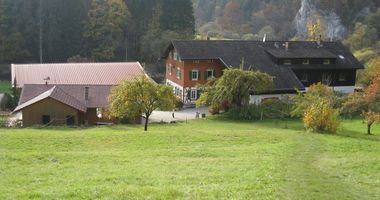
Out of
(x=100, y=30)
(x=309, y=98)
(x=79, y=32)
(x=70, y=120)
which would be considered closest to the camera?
(x=309, y=98)

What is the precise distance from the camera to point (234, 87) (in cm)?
4384

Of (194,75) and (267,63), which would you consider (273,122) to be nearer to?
(267,63)

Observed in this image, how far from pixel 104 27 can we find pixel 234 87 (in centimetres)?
4420

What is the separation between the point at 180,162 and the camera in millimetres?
20453

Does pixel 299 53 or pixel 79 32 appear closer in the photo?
pixel 299 53

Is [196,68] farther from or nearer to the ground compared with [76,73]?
farther from the ground

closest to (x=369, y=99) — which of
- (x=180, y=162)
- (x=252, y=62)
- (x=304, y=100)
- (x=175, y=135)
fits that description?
(x=304, y=100)

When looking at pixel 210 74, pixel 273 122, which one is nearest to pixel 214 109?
pixel 273 122

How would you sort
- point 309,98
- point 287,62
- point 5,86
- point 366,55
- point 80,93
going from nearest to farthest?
point 309,98, point 80,93, point 287,62, point 5,86, point 366,55

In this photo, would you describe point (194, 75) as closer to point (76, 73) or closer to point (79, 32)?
point (76, 73)

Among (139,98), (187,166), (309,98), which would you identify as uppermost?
(309,98)

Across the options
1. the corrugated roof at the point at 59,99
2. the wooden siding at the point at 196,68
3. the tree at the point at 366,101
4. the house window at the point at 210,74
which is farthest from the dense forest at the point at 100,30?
the corrugated roof at the point at 59,99

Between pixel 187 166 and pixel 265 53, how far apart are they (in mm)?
36598

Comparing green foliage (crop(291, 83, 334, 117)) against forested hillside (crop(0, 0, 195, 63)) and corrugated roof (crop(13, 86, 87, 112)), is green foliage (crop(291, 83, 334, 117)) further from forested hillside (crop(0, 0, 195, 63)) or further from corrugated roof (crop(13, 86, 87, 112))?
forested hillside (crop(0, 0, 195, 63))
